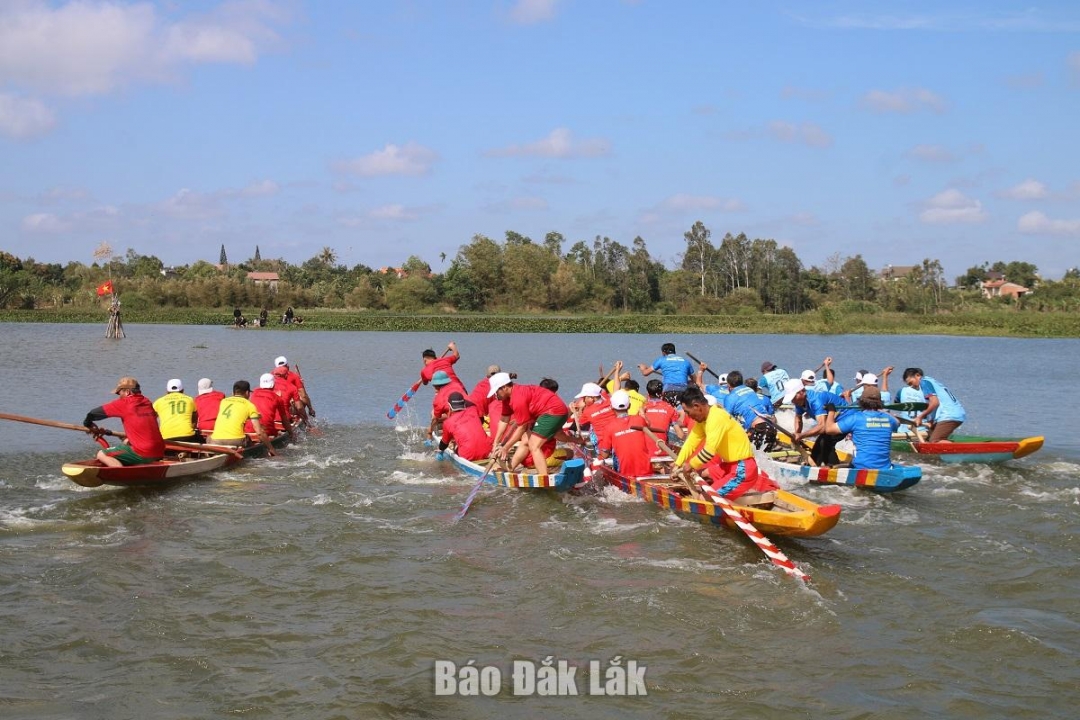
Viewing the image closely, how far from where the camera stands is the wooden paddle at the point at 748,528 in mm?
9164

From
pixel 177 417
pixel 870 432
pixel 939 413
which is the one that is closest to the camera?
pixel 870 432

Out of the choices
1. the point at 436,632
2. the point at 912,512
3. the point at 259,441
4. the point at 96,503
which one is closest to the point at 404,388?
the point at 259,441

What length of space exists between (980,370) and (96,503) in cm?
3346

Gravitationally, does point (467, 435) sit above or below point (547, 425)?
below

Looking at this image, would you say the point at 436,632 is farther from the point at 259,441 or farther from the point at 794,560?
the point at 259,441

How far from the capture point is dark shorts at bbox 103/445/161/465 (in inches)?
488

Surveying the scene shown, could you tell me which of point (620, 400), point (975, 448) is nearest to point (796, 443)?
point (620, 400)

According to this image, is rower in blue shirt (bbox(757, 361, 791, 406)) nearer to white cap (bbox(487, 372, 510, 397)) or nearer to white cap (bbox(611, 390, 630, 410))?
white cap (bbox(611, 390, 630, 410))

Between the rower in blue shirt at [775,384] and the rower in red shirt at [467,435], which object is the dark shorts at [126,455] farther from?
the rower in blue shirt at [775,384]

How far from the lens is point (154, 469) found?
41.9 ft

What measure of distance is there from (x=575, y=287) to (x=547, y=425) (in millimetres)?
76745

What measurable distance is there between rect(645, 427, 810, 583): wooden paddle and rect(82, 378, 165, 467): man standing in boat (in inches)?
290

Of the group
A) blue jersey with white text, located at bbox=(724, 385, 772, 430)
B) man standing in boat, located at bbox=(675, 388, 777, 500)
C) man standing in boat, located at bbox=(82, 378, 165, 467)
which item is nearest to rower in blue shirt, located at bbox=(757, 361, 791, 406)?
blue jersey with white text, located at bbox=(724, 385, 772, 430)

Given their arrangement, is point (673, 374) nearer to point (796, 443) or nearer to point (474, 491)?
point (796, 443)
